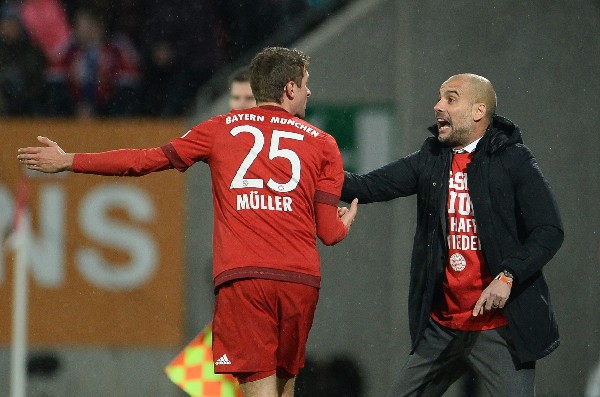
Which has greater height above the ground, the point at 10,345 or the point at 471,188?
the point at 471,188

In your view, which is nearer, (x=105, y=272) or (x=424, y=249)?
(x=424, y=249)

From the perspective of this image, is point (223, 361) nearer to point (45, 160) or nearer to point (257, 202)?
Answer: point (257, 202)

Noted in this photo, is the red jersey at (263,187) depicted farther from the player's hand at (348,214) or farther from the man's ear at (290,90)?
the player's hand at (348,214)

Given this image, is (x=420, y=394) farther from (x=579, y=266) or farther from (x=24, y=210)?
(x=24, y=210)

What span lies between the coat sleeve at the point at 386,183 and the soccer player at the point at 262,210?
54cm

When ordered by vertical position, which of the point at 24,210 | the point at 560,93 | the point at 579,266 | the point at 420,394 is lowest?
the point at 420,394

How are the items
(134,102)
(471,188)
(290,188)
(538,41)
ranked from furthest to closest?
(134,102), (538,41), (471,188), (290,188)

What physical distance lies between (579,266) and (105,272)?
3.31m

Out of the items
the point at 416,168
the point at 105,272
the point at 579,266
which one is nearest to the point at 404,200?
the point at 579,266

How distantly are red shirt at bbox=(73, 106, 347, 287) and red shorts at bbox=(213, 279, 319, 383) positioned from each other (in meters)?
0.05

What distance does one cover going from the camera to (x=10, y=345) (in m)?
8.69

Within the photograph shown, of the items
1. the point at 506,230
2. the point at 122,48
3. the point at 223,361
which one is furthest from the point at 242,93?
the point at 122,48

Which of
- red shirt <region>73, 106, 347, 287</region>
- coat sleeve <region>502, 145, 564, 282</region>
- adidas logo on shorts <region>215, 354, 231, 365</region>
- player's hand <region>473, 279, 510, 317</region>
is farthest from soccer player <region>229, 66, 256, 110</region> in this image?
player's hand <region>473, 279, 510, 317</region>

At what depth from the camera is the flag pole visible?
8.32m
